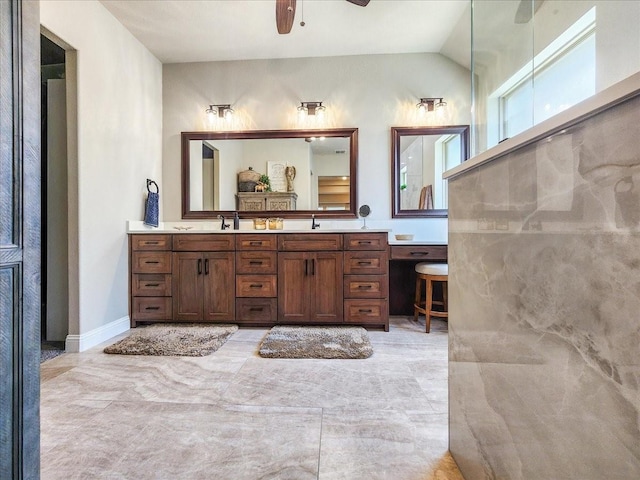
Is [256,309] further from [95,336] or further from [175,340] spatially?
[95,336]

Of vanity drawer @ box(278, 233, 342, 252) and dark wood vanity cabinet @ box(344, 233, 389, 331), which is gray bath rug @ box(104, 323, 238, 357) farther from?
dark wood vanity cabinet @ box(344, 233, 389, 331)

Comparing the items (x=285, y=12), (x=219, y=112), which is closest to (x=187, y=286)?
(x=219, y=112)

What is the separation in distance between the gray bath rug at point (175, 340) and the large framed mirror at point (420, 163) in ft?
7.02

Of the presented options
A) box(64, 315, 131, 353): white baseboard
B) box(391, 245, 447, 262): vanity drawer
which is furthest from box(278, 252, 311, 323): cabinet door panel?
box(64, 315, 131, 353): white baseboard

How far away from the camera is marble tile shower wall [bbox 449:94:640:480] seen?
46cm

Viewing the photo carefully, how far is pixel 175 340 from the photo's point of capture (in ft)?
8.18

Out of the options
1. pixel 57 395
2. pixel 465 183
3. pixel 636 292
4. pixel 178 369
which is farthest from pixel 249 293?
pixel 636 292

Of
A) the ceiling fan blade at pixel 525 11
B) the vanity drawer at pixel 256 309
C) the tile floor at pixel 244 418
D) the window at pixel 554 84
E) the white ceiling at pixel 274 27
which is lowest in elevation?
the tile floor at pixel 244 418

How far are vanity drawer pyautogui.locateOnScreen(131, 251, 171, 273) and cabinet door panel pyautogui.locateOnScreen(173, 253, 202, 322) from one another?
0.25ft

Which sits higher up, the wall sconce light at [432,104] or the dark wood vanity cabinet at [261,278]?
the wall sconce light at [432,104]

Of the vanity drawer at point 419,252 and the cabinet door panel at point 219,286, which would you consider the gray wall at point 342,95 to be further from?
the cabinet door panel at point 219,286

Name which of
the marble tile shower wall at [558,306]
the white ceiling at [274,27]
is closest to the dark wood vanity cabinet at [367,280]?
the marble tile shower wall at [558,306]

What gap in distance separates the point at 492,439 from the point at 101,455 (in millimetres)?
1379

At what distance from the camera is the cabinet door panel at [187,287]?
293 centimetres
